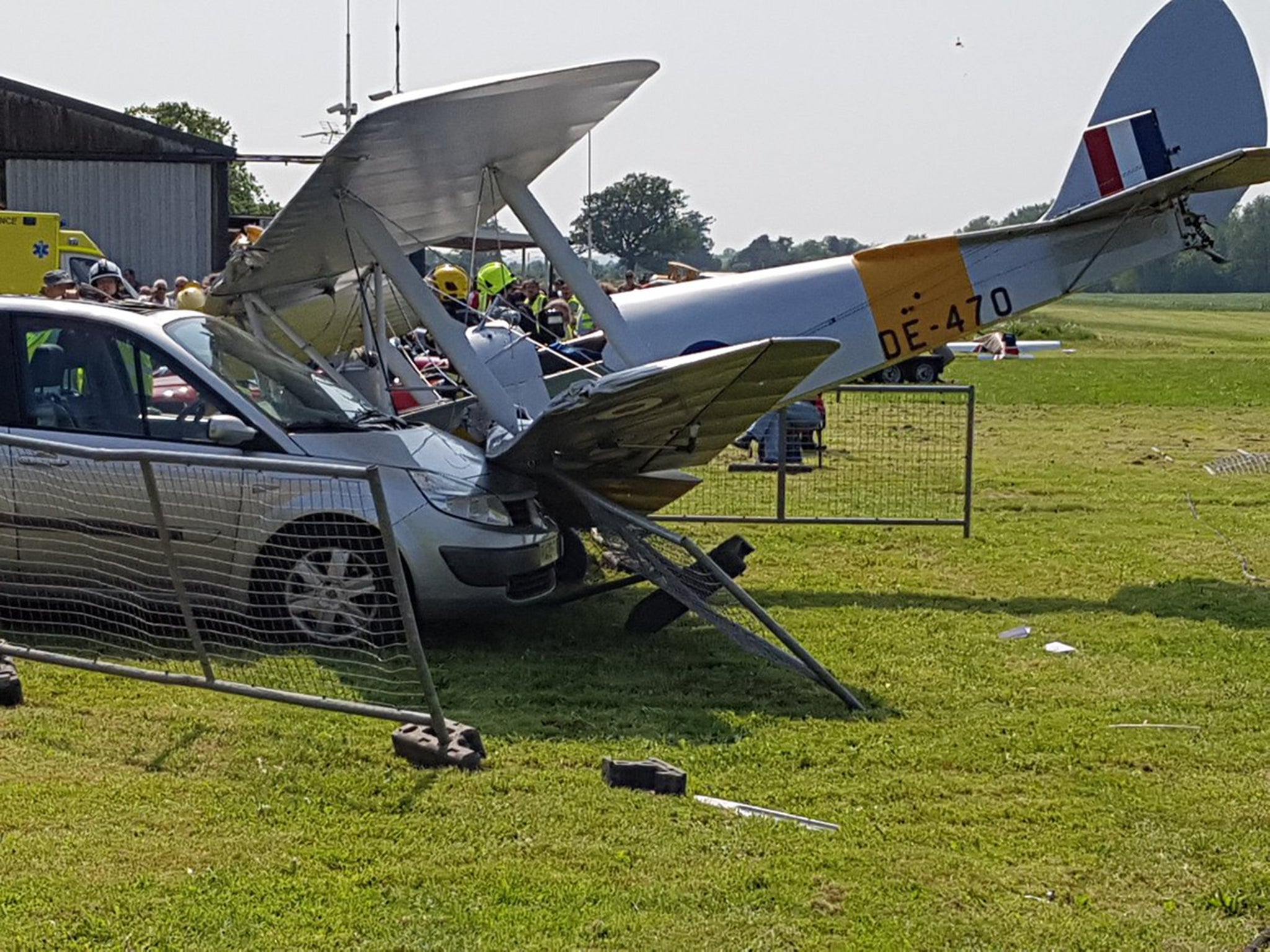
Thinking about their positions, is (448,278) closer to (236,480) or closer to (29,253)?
(29,253)

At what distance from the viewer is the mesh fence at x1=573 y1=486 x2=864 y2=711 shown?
6941 mm

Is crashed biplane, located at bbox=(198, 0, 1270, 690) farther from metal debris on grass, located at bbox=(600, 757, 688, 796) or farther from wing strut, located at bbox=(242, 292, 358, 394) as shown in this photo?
Answer: metal debris on grass, located at bbox=(600, 757, 688, 796)

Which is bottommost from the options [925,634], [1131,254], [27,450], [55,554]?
[925,634]

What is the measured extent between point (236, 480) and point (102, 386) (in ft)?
4.83

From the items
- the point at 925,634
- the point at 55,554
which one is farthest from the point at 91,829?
the point at 925,634

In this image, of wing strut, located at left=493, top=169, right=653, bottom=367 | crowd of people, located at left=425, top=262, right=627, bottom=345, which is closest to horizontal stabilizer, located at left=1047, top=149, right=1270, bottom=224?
wing strut, located at left=493, top=169, right=653, bottom=367

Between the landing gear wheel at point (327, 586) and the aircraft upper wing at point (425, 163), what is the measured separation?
2.06 m

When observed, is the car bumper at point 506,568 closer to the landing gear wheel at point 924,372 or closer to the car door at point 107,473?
the car door at point 107,473

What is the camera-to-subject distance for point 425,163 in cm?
862

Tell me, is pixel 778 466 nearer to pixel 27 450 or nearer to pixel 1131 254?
pixel 1131 254

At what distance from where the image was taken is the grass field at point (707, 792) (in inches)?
167

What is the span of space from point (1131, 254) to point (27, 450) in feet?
25.6

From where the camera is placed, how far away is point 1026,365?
122 ft

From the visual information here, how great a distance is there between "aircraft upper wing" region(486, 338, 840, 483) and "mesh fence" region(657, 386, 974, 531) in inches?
114
